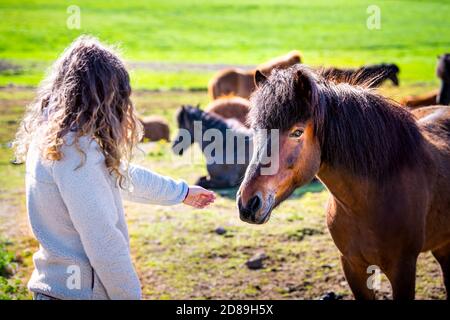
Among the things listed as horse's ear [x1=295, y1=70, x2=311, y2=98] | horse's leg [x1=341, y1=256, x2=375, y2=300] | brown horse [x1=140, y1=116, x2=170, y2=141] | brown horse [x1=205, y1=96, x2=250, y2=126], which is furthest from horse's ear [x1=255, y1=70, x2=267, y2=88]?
brown horse [x1=140, y1=116, x2=170, y2=141]

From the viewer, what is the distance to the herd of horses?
3127 mm

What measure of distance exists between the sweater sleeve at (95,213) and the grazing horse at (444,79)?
27.8 feet

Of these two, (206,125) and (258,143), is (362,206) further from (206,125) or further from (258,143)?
(206,125)

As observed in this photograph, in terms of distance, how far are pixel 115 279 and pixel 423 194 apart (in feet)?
6.72

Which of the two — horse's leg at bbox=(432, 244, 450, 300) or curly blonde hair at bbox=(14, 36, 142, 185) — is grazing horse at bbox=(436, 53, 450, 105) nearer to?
horse's leg at bbox=(432, 244, 450, 300)

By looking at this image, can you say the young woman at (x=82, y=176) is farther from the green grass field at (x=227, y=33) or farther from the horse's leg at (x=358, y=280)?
the green grass field at (x=227, y=33)

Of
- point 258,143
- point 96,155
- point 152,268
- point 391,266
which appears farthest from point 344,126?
point 152,268

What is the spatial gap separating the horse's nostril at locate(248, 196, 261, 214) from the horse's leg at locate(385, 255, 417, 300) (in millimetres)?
1057

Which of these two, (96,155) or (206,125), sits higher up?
(96,155)

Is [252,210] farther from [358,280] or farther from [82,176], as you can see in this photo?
[358,280]

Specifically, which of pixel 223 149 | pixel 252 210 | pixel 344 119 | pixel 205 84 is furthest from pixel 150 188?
pixel 205 84

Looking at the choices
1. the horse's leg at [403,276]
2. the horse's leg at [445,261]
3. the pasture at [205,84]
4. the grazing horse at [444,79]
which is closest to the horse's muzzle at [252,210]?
the pasture at [205,84]

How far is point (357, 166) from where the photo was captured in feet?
11.3
